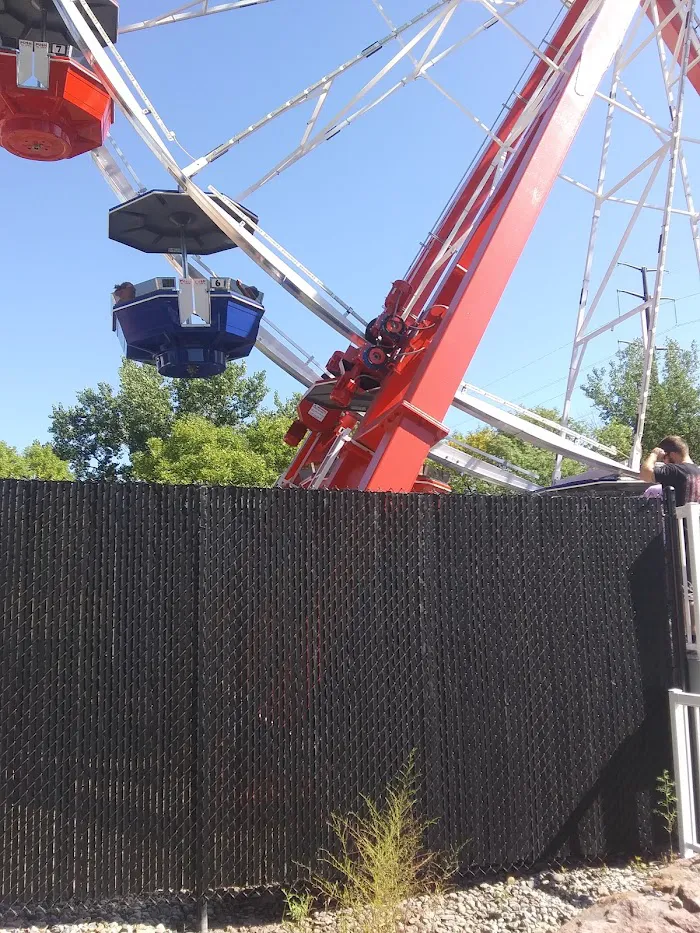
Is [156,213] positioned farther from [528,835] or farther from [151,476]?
[151,476]

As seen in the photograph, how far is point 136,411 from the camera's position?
47.1 meters

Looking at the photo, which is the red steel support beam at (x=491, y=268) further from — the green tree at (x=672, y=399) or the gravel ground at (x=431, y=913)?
the green tree at (x=672, y=399)

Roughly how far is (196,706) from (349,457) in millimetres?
5837

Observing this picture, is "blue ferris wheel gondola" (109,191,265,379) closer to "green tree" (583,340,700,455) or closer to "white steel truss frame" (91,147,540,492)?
"white steel truss frame" (91,147,540,492)

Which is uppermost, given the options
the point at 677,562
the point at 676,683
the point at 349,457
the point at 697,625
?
the point at 349,457

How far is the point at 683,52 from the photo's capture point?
10.6 metres

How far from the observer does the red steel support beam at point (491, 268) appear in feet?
25.8

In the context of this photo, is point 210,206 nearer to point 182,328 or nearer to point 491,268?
point 182,328

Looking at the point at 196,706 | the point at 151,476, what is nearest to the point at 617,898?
the point at 196,706

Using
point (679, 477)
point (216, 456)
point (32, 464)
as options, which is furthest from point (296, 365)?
point (32, 464)

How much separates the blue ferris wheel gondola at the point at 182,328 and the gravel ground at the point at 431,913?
8.76m

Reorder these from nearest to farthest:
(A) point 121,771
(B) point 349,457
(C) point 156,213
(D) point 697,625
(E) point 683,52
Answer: (A) point 121,771 → (D) point 697,625 → (B) point 349,457 → (E) point 683,52 → (C) point 156,213

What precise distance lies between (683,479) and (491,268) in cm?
320

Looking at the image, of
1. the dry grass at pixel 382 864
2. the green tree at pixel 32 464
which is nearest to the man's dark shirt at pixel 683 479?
the dry grass at pixel 382 864
